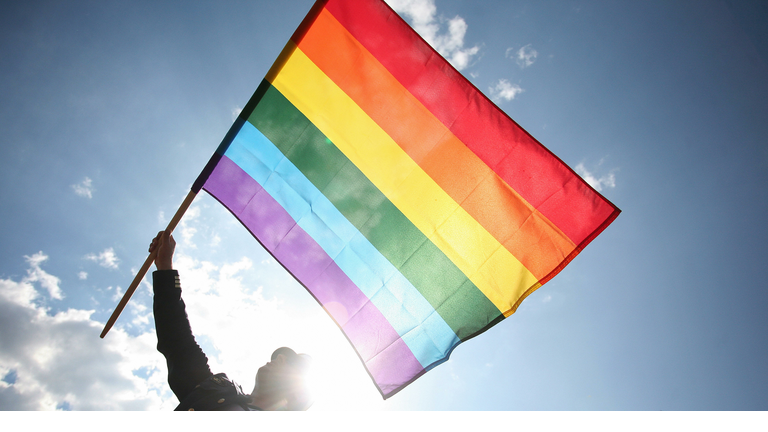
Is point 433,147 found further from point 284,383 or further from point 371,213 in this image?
point 284,383

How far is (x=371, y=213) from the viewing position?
338 cm

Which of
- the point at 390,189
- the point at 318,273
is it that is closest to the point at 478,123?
the point at 390,189

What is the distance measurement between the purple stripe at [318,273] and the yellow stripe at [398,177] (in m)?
0.96

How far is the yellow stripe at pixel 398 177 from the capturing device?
311 cm

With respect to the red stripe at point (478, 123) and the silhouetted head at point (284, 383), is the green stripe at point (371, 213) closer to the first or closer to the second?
the red stripe at point (478, 123)

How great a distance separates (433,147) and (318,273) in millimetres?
1784

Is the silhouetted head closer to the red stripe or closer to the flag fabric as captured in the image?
the flag fabric

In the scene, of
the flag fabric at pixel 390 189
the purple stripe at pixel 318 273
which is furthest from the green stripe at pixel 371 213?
the purple stripe at pixel 318 273

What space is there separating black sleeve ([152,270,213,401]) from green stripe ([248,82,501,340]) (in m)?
1.66

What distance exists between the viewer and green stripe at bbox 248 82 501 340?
10.4ft

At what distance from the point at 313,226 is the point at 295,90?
4.84 ft

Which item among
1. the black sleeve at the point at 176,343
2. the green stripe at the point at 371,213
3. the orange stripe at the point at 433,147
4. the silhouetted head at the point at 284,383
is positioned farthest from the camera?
the green stripe at the point at 371,213

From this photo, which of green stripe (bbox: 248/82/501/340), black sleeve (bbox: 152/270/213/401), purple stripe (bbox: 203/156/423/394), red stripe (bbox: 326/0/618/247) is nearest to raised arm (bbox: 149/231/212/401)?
black sleeve (bbox: 152/270/213/401)

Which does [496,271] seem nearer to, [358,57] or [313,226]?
[313,226]
